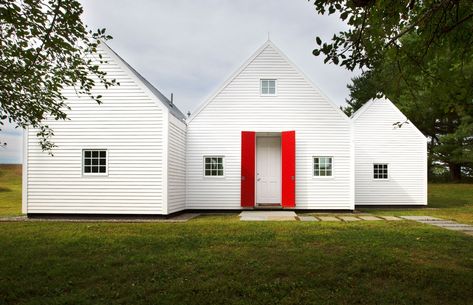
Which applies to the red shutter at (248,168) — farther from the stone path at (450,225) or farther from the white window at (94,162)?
the stone path at (450,225)

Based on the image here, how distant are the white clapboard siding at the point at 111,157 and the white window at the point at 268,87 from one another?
4397mm

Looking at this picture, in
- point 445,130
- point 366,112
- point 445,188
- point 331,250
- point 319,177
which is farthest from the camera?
point 445,130

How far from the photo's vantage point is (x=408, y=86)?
5.80 meters

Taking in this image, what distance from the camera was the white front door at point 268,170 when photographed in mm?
15914

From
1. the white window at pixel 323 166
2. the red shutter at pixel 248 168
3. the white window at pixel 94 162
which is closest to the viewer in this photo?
the white window at pixel 94 162

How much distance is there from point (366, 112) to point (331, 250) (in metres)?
12.8

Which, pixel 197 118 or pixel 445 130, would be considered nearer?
pixel 197 118

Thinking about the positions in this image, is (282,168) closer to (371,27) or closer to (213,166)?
(213,166)

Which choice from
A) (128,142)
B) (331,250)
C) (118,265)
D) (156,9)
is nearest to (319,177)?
(128,142)

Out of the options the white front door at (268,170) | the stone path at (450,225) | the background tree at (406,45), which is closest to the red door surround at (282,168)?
the white front door at (268,170)

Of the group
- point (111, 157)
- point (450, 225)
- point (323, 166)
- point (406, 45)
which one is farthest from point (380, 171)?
point (406, 45)

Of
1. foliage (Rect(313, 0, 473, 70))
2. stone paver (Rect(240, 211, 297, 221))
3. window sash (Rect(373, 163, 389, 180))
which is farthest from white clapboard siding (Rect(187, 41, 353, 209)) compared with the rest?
foliage (Rect(313, 0, 473, 70))

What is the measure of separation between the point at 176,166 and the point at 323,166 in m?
5.57

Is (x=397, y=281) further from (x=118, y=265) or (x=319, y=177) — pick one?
(x=319, y=177)
